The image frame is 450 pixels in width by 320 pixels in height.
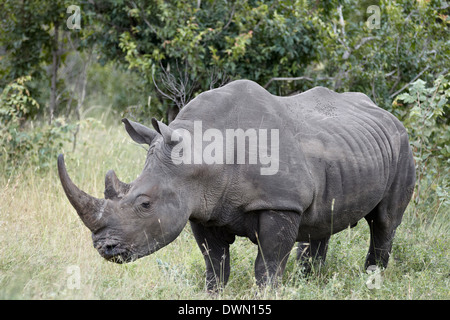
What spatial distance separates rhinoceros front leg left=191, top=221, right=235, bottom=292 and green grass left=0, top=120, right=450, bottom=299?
0.13 m

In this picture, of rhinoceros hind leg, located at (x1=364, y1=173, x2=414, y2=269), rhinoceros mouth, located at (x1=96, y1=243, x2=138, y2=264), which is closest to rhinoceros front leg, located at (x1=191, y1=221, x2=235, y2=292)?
rhinoceros mouth, located at (x1=96, y1=243, x2=138, y2=264)

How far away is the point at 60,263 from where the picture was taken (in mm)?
5465

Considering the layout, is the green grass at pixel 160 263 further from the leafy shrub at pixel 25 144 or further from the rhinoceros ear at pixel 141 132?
the rhinoceros ear at pixel 141 132

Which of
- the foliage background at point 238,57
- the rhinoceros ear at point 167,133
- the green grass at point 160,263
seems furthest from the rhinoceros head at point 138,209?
the foliage background at point 238,57

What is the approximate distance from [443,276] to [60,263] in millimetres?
3470

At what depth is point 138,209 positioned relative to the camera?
4469 millimetres

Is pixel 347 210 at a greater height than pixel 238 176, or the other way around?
pixel 238 176

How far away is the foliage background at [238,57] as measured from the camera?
321 inches

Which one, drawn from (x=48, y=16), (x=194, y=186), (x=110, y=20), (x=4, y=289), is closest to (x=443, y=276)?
(x=194, y=186)

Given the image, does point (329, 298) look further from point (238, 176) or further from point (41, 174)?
point (41, 174)

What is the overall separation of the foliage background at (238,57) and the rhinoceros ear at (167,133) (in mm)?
3239

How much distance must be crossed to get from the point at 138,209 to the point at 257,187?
0.89m

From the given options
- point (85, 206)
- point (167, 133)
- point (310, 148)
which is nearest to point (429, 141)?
point (310, 148)

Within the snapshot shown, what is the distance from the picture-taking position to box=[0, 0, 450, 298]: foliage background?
815 cm
